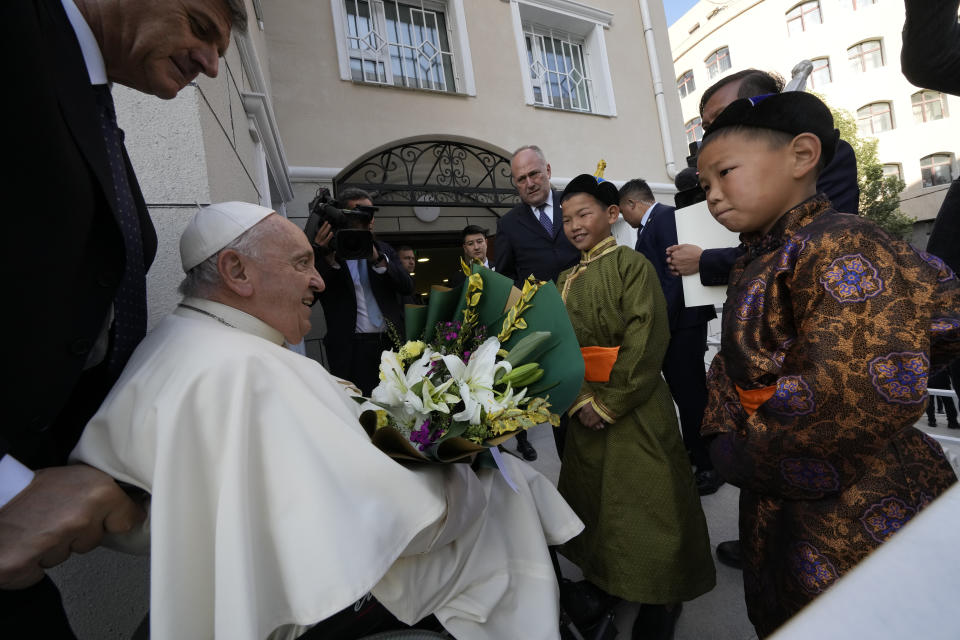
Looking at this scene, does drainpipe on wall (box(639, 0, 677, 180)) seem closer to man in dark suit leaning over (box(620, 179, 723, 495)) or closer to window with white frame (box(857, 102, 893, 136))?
man in dark suit leaning over (box(620, 179, 723, 495))

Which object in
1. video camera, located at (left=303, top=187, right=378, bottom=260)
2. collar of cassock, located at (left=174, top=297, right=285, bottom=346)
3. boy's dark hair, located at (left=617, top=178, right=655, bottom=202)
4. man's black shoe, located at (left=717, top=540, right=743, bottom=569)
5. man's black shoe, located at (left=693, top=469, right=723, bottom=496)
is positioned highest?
boy's dark hair, located at (left=617, top=178, right=655, bottom=202)

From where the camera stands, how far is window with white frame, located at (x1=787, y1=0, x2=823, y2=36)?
2297 cm

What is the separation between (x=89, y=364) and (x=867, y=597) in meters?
1.46

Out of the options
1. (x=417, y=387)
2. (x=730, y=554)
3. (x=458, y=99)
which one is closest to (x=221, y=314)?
(x=417, y=387)

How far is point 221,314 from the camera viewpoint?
1.33 metres

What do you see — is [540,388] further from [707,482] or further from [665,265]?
[665,265]

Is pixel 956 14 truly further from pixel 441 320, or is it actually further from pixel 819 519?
pixel 441 320

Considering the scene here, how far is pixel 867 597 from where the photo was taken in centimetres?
30

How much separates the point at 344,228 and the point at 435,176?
161 inches

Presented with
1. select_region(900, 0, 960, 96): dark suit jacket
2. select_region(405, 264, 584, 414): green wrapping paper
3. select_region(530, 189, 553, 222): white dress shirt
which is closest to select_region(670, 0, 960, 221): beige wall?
select_region(530, 189, 553, 222): white dress shirt

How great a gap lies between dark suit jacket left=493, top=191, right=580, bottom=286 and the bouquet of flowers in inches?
84.2

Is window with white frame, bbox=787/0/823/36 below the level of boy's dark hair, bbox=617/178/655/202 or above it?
above

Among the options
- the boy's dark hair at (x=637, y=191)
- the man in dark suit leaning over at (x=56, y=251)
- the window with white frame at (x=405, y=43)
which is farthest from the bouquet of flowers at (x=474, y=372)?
the window with white frame at (x=405, y=43)

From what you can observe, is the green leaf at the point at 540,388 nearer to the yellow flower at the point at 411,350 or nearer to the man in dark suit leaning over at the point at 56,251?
the yellow flower at the point at 411,350
